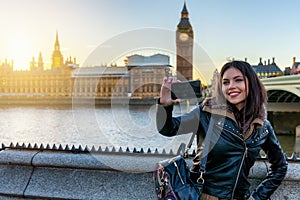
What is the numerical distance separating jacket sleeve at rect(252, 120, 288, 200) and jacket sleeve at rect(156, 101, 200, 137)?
0.29 metres

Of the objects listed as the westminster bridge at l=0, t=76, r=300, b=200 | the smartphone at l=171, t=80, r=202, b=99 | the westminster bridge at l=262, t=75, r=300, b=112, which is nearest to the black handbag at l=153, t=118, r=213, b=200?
the smartphone at l=171, t=80, r=202, b=99

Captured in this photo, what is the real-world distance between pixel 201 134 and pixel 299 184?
830 mm

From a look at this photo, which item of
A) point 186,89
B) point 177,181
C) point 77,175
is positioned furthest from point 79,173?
point 186,89

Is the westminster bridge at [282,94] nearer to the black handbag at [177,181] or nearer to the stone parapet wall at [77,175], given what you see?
the stone parapet wall at [77,175]

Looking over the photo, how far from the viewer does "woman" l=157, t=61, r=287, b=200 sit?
53.5 inches

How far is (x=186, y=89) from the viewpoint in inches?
52.7

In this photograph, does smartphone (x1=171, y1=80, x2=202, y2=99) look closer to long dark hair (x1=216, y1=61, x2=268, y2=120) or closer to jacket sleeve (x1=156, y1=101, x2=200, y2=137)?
jacket sleeve (x1=156, y1=101, x2=200, y2=137)

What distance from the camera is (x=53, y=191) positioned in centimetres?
218

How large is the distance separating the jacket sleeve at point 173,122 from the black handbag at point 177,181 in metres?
0.08

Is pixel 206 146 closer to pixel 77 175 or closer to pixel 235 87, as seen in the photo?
pixel 235 87

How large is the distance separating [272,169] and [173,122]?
1.60 ft

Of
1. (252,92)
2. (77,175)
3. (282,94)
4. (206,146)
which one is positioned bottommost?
(77,175)

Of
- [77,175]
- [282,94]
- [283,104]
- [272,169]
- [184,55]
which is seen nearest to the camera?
[272,169]

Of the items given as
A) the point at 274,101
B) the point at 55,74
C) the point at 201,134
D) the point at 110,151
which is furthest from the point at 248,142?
the point at 55,74
